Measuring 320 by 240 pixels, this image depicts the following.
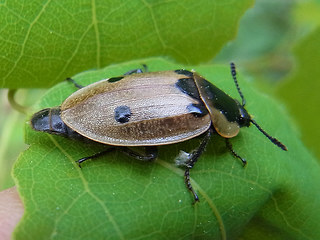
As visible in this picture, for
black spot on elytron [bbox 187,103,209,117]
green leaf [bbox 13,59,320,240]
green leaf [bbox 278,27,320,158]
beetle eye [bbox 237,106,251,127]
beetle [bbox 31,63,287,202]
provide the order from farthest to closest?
1. green leaf [bbox 278,27,320,158]
2. beetle eye [bbox 237,106,251,127]
3. black spot on elytron [bbox 187,103,209,117]
4. beetle [bbox 31,63,287,202]
5. green leaf [bbox 13,59,320,240]

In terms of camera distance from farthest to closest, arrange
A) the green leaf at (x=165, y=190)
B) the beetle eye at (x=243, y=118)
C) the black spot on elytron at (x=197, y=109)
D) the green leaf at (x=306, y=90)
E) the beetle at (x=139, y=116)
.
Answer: the green leaf at (x=306, y=90), the beetle eye at (x=243, y=118), the black spot on elytron at (x=197, y=109), the beetle at (x=139, y=116), the green leaf at (x=165, y=190)

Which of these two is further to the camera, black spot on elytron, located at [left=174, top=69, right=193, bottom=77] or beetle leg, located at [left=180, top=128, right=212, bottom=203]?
black spot on elytron, located at [left=174, top=69, right=193, bottom=77]

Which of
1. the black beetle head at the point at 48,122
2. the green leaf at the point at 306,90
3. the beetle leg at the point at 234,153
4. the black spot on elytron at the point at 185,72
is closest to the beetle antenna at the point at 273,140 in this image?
the beetle leg at the point at 234,153

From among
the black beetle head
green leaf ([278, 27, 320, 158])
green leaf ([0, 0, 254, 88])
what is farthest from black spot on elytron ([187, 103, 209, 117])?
green leaf ([278, 27, 320, 158])

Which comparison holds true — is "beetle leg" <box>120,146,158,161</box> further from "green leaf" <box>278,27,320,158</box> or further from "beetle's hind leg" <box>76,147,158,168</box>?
"green leaf" <box>278,27,320,158</box>

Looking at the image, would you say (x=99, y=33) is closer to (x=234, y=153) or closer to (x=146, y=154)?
(x=146, y=154)

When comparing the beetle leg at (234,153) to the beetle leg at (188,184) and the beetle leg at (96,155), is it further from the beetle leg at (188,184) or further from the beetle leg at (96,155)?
the beetle leg at (96,155)
